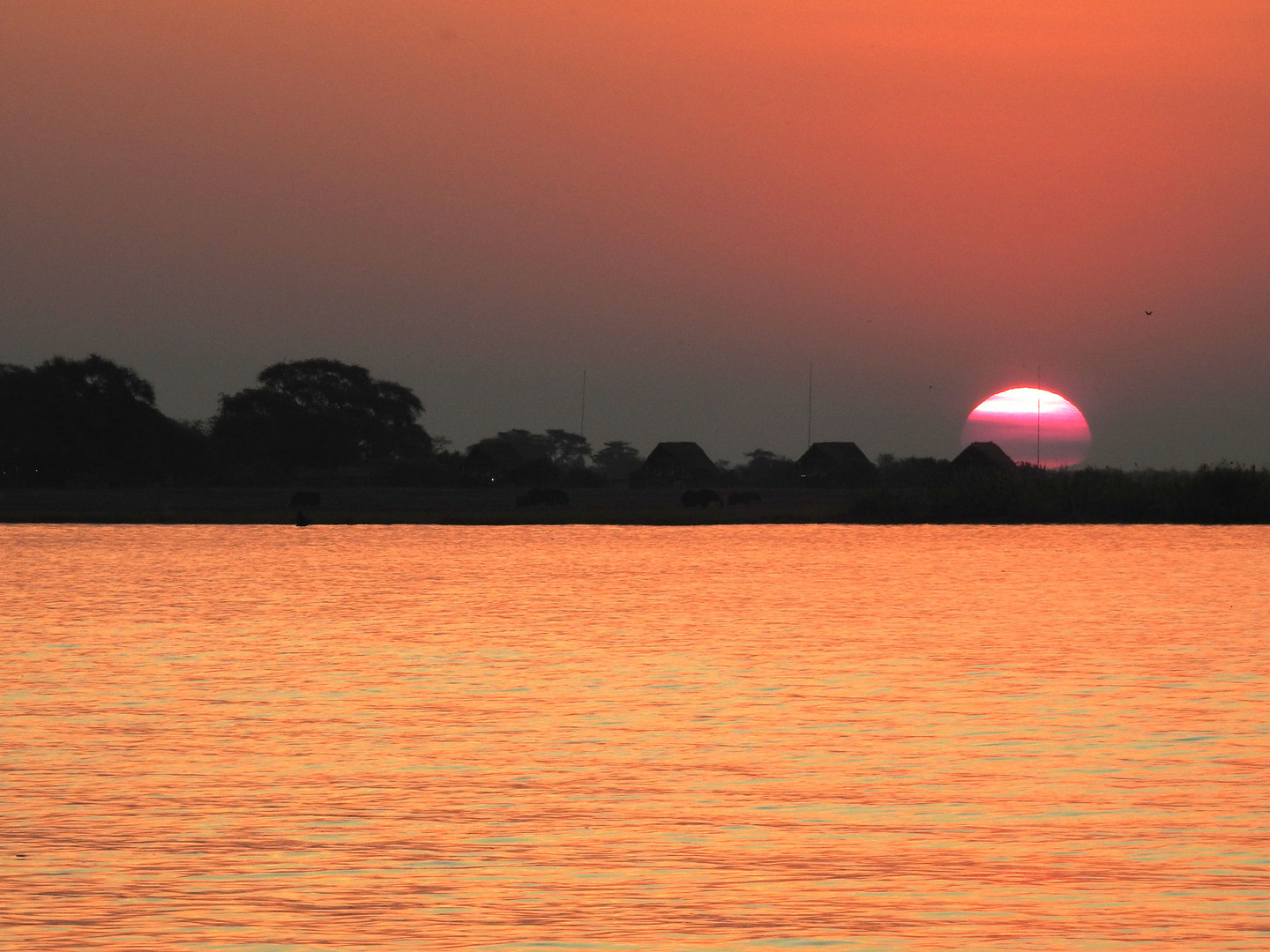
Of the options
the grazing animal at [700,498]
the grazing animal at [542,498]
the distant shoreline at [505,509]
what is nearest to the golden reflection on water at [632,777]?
the distant shoreline at [505,509]

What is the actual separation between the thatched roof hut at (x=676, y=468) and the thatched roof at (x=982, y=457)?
22.1 m

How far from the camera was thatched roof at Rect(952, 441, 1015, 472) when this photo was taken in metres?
152

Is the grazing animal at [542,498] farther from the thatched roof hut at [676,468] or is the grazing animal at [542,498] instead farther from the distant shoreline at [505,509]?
the thatched roof hut at [676,468]

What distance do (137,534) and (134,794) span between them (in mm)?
69124

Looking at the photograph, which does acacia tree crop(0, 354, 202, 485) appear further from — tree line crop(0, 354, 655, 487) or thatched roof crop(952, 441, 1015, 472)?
thatched roof crop(952, 441, 1015, 472)

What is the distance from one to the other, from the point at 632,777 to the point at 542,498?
10135 cm

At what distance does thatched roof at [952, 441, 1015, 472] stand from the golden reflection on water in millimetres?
115386

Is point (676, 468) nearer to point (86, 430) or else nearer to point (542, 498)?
point (542, 498)

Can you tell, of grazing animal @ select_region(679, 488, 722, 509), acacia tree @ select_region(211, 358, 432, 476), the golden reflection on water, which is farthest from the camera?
acacia tree @ select_region(211, 358, 432, 476)

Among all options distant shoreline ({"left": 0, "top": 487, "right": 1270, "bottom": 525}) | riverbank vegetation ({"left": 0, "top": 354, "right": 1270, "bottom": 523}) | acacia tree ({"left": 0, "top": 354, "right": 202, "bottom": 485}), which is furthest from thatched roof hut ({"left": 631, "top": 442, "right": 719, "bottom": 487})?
acacia tree ({"left": 0, "top": 354, "right": 202, "bottom": 485})

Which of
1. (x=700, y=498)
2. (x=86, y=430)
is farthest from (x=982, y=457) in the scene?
(x=86, y=430)

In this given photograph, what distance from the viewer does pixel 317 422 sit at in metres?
151

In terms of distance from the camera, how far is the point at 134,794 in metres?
14.6

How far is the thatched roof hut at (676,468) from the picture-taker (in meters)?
160
